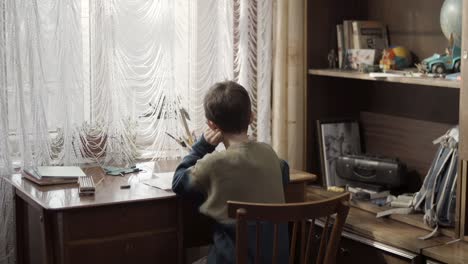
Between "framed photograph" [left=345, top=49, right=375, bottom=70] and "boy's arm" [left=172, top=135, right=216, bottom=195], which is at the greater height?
"framed photograph" [left=345, top=49, right=375, bottom=70]

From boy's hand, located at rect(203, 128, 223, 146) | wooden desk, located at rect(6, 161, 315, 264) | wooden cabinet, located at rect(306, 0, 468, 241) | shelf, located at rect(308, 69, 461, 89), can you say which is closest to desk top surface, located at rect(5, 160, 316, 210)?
wooden desk, located at rect(6, 161, 315, 264)

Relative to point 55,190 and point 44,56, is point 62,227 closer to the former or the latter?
point 55,190

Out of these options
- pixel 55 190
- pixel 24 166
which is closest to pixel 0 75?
pixel 24 166

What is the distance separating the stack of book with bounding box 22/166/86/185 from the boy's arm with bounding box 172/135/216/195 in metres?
0.50

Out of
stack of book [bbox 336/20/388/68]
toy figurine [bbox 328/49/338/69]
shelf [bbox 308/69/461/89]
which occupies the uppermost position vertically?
stack of book [bbox 336/20/388/68]

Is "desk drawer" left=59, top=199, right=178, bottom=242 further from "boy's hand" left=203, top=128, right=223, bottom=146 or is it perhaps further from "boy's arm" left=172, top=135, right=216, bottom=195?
"boy's hand" left=203, top=128, right=223, bottom=146

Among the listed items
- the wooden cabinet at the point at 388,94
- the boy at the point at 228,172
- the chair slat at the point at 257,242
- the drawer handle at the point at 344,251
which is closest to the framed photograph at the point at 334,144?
the wooden cabinet at the point at 388,94

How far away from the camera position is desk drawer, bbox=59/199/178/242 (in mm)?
2406

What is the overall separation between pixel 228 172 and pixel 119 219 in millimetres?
446

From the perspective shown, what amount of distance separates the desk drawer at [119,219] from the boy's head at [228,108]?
358 millimetres

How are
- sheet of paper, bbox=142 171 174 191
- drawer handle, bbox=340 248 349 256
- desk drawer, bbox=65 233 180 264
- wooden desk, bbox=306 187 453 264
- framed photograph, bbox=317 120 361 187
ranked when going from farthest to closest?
framed photograph, bbox=317 120 361 187, drawer handle, bbox=340 248 349 256, sheet of paper, bbox=142 171 174 191, wooden desk, bbox=306 187 453 264, desk drawer, bbox=65 233 180 264

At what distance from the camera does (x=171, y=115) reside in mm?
3270

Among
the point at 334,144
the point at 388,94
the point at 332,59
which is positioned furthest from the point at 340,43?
the point at 334,144

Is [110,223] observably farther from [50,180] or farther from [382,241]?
[382,241]
